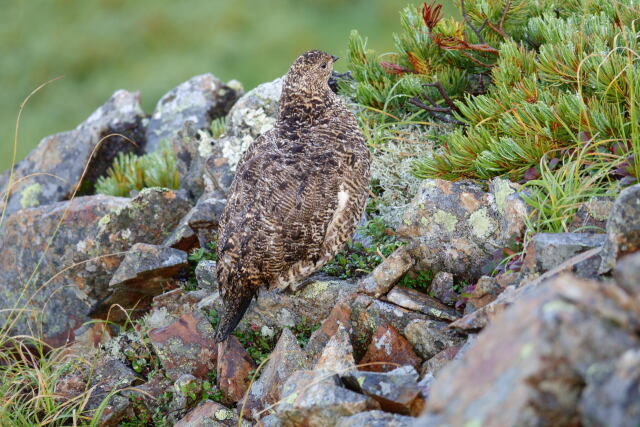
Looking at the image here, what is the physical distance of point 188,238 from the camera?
252 inches

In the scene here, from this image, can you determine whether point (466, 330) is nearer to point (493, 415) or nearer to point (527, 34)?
point (493, 415)

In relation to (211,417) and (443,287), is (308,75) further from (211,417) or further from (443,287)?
(211,417)

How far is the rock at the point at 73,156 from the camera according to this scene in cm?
852

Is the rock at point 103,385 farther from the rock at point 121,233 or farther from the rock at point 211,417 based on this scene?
the rock at point 121,233

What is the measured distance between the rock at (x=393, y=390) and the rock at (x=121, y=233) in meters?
3.35

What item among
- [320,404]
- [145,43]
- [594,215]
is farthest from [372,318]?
[145,43]

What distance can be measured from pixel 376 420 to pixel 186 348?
2088 millimetres

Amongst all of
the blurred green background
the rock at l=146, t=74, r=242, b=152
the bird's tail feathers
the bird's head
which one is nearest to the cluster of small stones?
the bird's tail feathers

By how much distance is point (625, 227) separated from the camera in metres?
3.22

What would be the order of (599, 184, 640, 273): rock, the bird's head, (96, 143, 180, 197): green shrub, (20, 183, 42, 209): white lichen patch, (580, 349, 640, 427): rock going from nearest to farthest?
(580, 349, 640, 427): rock < (599, 184, 640, 273): rock < the bird's head < (96, 143, 180, 197): green shrub < (20, 183, 42, 209): white lichen patch

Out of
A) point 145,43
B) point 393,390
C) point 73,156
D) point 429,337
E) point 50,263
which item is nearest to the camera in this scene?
point 393,390

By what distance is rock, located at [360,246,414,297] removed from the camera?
4.86 meters

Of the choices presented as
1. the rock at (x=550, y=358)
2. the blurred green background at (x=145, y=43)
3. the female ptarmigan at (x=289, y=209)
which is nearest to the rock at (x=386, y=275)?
the female ptarmigan at (x=289, y=209)

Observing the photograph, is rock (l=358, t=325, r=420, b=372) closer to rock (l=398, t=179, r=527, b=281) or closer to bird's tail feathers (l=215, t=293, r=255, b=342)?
rock (l=398, t=179, r=527, b=281)
